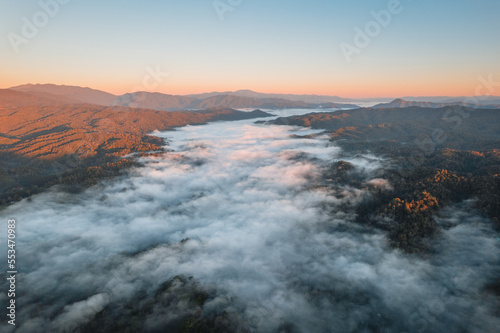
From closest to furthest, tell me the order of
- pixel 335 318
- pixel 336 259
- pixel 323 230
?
pixel 335 318, pixel 336 259, pixel 323 230

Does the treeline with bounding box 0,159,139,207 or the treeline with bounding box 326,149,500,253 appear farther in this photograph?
the treeline with bounding box 0,159,139,207

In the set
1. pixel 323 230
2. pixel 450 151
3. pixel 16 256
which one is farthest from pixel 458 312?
pixel 450 151

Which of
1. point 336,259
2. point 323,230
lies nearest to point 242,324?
point 336,259

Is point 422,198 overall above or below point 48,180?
above

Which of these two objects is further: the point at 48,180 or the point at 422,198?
the point at 48,180

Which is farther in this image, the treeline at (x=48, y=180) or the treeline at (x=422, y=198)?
the treeline at (x=48, y=180)

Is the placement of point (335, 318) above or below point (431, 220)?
below

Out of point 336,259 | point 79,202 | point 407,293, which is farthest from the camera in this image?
point 79,202

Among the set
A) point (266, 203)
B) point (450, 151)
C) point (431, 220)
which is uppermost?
point (450, 151)

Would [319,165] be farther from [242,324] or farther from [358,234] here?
[242,324]

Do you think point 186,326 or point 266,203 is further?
point 266,203
